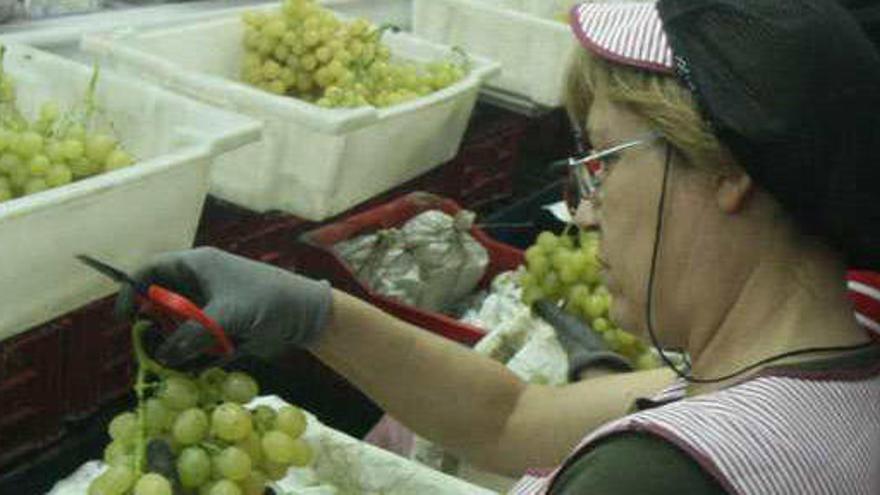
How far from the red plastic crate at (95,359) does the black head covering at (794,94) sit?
865 millimetres

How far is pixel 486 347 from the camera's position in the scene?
5.77 ft

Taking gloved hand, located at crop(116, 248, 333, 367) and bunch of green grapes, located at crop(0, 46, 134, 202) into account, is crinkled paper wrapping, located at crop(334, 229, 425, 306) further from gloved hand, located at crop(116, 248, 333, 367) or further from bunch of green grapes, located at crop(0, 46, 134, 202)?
gloved hand, located at crop(116, 248, 333, 367)

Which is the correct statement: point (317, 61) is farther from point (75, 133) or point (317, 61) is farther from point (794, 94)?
point (794, 94)

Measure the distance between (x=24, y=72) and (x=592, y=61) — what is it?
3.22 ft

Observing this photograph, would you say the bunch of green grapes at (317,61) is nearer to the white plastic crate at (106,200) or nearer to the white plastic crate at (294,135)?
the white plastic crate at (294,135)

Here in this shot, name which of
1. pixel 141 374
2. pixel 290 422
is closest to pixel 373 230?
Answer: pixel 290 422

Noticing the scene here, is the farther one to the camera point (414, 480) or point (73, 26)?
point (73, 26)

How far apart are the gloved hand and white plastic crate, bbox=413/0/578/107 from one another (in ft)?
4.11

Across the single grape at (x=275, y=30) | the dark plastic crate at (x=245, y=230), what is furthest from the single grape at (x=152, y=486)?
the single grape at (x=275, y=30)

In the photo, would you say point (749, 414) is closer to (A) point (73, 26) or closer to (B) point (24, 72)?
(B) point (24, 72)

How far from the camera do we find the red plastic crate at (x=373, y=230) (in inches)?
74.3

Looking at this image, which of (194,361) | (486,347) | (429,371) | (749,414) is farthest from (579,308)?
(749,414)

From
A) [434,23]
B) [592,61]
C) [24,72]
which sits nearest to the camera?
[592,61]

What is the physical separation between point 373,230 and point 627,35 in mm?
1206
